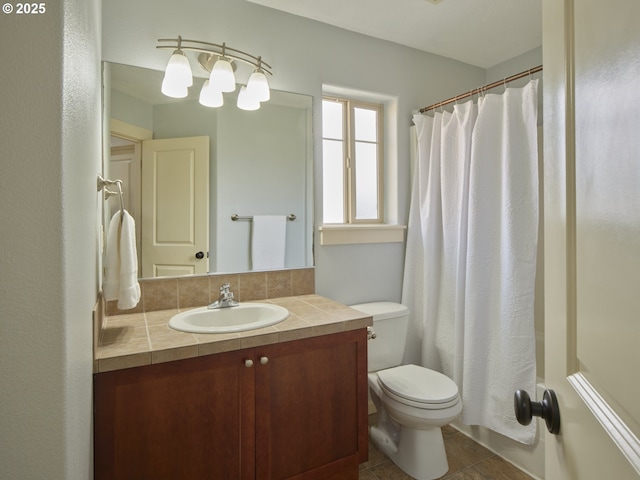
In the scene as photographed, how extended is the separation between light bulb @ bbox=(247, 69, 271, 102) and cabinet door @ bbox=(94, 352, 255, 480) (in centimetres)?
134

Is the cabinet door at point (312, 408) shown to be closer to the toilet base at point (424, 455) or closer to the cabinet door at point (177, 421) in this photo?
the cabinet door at point (177, 421)

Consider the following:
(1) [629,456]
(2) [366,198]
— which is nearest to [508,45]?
(2) [366,198]

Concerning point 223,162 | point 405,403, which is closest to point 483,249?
point 405,403

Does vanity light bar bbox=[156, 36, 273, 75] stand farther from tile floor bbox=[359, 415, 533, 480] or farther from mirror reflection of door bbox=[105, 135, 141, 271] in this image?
tile floor bbox=[359, 415, 533, 480]

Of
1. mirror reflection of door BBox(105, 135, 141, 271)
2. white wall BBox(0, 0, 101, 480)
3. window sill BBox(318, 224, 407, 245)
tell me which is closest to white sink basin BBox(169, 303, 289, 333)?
mirror reflection of door BBox(105, 135, 141, 271)

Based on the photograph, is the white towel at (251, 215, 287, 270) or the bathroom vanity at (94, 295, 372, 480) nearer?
the bathroom vanity at (94, 295, 372, 480)

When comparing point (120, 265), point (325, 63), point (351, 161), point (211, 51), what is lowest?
Answer: point (120, 265)

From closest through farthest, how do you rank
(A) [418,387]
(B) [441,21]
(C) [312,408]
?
(C) [312,408] < (A) [418,387] < (B) [441,21]

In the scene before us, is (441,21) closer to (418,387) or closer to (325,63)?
(325,63)

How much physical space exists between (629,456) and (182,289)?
68.3 inches

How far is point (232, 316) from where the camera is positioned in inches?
67.6

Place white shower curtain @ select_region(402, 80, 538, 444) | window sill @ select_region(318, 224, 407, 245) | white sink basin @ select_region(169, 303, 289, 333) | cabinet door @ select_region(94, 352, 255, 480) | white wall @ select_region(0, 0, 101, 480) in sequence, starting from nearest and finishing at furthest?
white wall @ select_region(0, 0, 101, 480), cabinet door @ select_region(94, 352, 255, 480), white sink basin @ select_region(169, 303, 289, 333), white shower curtain @ select_region(402, 80, 538, 444), window sill @ select_region(318, 224, 407, 245)

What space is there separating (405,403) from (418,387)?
0.13 meters

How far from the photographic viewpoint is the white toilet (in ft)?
5.43
